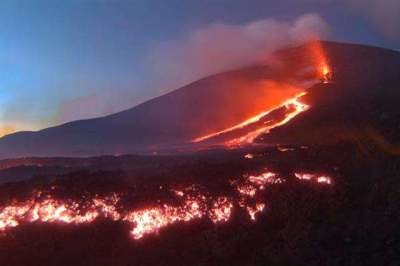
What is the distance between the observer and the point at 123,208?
1980 cm

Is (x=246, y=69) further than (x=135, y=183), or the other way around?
(x=246, y=69)

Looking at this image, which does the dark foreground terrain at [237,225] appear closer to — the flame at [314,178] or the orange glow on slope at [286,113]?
the flame at [314,178]

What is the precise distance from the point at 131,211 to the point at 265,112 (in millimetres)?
31571

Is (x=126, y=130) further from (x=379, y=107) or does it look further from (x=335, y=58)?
(x=379, y=107)

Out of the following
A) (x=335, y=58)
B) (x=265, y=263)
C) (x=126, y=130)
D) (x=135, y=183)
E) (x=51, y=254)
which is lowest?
(x=265, y=263)

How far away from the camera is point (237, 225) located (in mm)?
19297

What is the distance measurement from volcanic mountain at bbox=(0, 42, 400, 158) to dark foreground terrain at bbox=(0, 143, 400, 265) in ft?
26.3

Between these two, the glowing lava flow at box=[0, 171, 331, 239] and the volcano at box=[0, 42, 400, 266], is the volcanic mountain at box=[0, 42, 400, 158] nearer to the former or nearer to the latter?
the volcano at box=[0, 42, 400, 266]

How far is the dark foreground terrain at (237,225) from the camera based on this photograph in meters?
17.3

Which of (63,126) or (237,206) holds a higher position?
(63,126)

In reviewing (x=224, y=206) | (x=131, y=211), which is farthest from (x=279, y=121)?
(x=131, y=211)

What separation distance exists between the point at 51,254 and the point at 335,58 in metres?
53.3

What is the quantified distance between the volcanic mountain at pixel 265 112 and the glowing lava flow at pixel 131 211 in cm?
1275

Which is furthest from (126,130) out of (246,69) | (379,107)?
(379,107)
